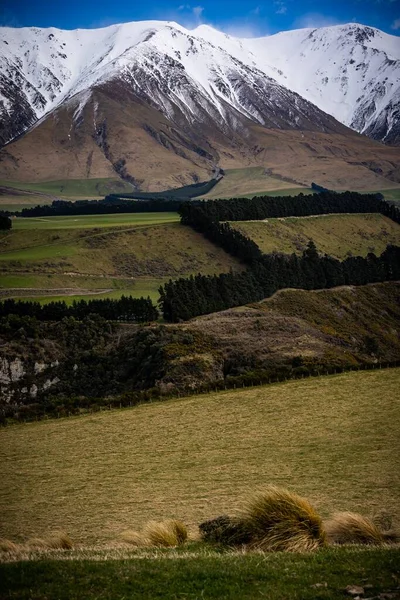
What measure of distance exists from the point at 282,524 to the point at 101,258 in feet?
400

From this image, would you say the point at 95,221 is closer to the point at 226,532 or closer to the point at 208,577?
the point at 226,532

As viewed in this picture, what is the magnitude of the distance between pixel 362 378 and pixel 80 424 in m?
19.1

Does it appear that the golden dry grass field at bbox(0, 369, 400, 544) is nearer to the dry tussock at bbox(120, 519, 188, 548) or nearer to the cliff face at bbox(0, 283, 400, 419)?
the dry tussock at bbox(120, 519, 188, 548)

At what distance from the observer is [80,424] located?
45.3 meters

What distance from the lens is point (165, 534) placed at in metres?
19.7

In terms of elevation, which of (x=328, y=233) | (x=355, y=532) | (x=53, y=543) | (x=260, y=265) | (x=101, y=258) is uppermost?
(x=328, y=233)

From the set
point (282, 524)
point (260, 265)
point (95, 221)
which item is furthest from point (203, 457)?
point (95, 221)

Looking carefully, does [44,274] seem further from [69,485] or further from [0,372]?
[69,485]

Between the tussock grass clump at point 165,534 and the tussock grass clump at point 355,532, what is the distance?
158 inches

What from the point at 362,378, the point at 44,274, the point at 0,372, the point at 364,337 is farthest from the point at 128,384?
the point at 44,274

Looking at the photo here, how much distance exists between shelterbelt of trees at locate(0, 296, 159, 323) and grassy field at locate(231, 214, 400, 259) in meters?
53.3

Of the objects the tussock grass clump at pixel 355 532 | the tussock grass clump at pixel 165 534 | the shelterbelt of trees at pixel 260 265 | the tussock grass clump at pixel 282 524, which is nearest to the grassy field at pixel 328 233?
the shelterbelt of trees at pixel 260 265

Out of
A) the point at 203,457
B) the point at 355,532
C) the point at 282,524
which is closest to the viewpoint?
the point at 282,524

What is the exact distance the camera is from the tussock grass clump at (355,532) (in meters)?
18.5
